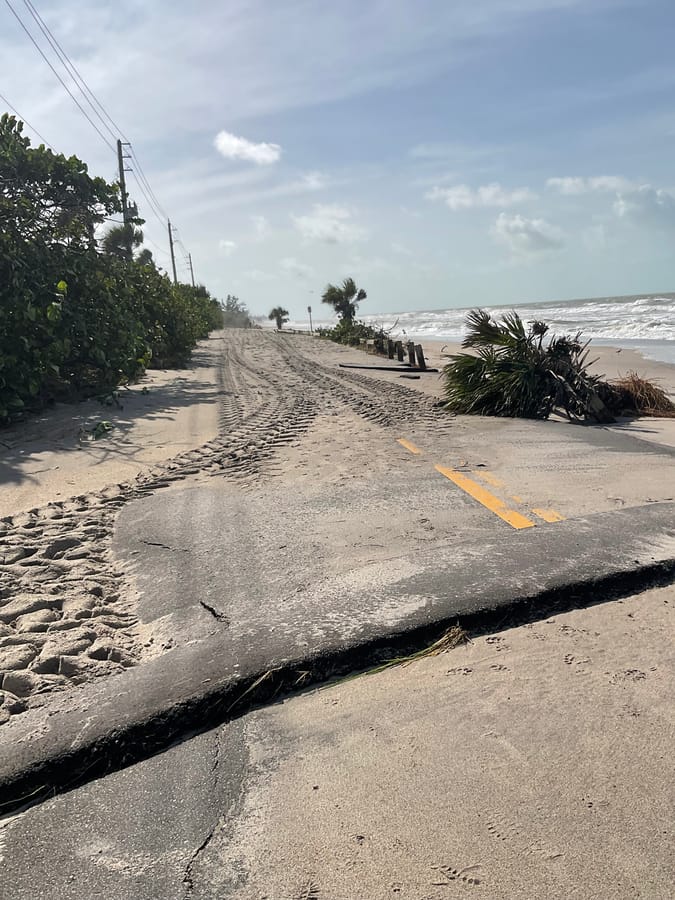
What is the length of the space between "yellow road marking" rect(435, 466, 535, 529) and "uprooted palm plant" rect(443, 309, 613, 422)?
313 centimetres

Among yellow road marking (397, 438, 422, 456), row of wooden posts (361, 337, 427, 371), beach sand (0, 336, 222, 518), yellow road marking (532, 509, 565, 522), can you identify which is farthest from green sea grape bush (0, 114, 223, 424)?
row of wooden posts (361, 337, 427, 371)

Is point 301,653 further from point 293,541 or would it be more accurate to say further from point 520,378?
point 520,378

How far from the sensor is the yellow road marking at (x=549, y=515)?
4121 millimetres

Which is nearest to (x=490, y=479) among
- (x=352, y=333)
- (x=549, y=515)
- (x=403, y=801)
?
(x=549, y=515)

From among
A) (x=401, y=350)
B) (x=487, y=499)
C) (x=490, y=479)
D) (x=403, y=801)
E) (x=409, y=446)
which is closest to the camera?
(x=403, y=801)

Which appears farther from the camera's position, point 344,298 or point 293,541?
point 344,298

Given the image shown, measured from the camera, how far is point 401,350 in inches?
780

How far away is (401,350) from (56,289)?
12.2 metres

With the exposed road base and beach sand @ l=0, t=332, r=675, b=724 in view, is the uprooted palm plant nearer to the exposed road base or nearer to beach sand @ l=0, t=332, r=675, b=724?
beach sand @ l=0, t=332, r=675, b=724

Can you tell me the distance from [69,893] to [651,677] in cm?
191

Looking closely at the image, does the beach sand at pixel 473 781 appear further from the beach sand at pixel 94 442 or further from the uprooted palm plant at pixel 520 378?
the uprooted palm plant at pixel 520 378

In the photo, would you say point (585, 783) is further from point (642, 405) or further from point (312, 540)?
point (642, 405)

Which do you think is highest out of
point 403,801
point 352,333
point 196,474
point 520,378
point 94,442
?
point 352,333

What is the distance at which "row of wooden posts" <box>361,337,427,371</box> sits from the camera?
16.9m
